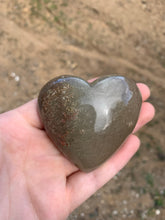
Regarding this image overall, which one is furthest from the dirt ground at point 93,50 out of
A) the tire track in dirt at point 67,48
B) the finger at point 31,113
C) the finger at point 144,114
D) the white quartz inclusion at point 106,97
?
the white quartz inclusion at point 106,97

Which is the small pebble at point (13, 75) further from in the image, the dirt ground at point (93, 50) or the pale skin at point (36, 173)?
the pale skin at point (36, 173)

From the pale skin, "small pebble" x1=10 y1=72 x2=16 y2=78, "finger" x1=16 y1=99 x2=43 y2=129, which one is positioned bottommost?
"small pebble" x1=10 y1=72 x2=16 y2=78

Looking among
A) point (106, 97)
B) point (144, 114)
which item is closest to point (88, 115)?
point (106, 97)

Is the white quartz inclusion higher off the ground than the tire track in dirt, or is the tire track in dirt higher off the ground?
the white quartz inclusion

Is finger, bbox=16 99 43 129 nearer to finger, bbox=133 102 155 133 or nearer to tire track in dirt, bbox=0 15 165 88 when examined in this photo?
finger, bbox=133 102 155 133

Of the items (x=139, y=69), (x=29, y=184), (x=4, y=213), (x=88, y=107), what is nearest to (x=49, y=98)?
(x=88, y=107)

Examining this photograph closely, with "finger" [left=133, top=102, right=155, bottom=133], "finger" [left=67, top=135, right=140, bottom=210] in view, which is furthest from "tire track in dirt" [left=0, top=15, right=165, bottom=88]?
"finger" [left=67, top=135, right=140, bottom=210]
